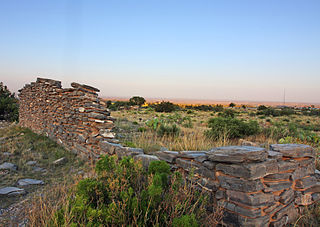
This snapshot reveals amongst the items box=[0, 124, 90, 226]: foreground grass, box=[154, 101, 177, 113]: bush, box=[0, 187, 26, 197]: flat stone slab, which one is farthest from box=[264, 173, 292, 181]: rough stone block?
box=[154, 101, 177, 113]: bush

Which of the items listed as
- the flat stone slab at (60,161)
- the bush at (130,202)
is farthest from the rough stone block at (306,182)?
the flat stone slab at (60,161)

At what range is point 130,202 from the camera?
2.69 meters

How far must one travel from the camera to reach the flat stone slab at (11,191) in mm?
4186

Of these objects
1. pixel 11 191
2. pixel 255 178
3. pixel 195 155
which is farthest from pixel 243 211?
pixel 11 191

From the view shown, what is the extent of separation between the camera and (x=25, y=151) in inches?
282

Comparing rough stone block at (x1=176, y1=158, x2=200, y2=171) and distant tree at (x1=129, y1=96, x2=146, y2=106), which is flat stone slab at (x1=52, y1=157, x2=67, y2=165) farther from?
distant tree at (x1=129, y1=96, x2=146, y2=106)

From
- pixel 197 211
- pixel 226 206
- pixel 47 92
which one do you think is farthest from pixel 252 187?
pixel 47 92

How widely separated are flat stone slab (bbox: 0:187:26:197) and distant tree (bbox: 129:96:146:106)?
3548 cm

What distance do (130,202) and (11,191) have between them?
314 centimetres

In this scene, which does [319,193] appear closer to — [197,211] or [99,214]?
[197,211]

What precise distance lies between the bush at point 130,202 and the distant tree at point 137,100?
36.8 metres

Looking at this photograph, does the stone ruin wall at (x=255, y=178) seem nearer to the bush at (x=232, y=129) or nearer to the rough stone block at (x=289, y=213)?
the rough stone block at (x=289, y=213)

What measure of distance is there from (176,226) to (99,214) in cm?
87

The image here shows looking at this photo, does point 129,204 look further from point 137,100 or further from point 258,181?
point 137,100
